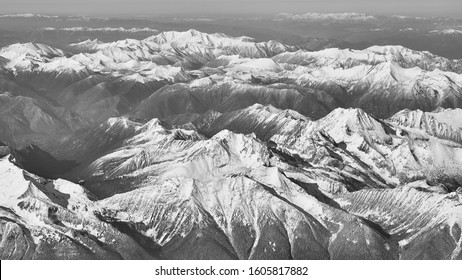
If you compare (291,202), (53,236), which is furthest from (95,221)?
(291,202)

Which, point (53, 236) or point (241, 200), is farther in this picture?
point (241, 200)

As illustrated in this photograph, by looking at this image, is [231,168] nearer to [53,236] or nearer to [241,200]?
[241,200]
